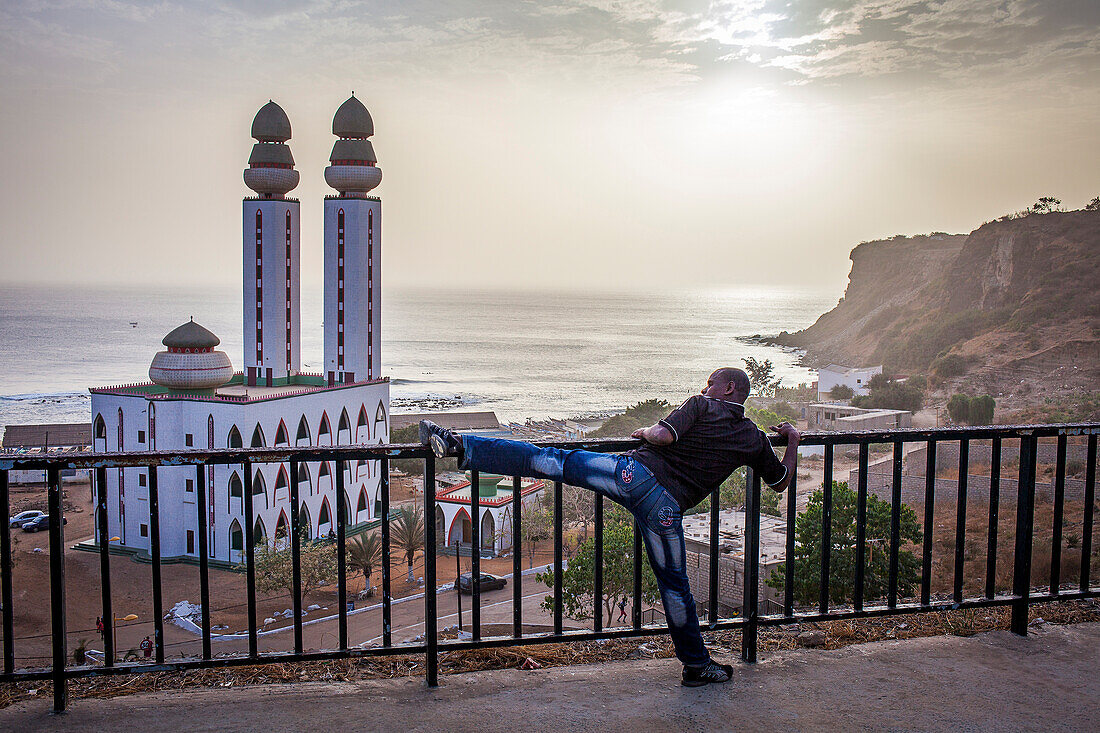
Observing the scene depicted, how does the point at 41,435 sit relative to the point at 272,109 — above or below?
below

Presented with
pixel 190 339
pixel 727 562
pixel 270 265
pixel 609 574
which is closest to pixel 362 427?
pixel 190 339

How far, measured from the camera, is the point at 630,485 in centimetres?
333

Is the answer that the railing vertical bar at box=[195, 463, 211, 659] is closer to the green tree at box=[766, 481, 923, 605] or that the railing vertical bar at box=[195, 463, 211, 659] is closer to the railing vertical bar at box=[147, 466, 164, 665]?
the railing vertical bar at box=[147, 466, 164, 665]

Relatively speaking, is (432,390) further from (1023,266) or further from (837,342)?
(1023,266)

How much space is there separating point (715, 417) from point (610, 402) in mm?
86697

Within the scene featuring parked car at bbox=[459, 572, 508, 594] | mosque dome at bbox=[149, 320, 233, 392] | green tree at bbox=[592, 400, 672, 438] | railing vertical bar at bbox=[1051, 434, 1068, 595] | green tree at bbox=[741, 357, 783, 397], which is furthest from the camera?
green tree at bbox=[741, 357, 783, 397]

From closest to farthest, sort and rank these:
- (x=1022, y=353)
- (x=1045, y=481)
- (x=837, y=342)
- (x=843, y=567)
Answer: (x=843, y=567) < (x=1045, y=481) < (x=1022, y=353) < (x=837, y=342)

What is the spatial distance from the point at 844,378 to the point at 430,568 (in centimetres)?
6799

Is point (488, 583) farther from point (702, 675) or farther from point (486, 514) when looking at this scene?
point (702, 675)

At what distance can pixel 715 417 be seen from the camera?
331 centimetres

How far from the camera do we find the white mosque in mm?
27328

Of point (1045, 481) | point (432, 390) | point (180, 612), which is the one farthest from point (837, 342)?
point (180, 612)

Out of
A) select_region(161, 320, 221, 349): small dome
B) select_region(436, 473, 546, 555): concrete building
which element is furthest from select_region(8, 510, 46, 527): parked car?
select_region(436, 473, 546, 555): concrete building

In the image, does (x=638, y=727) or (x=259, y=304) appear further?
(x=259, y=304)
